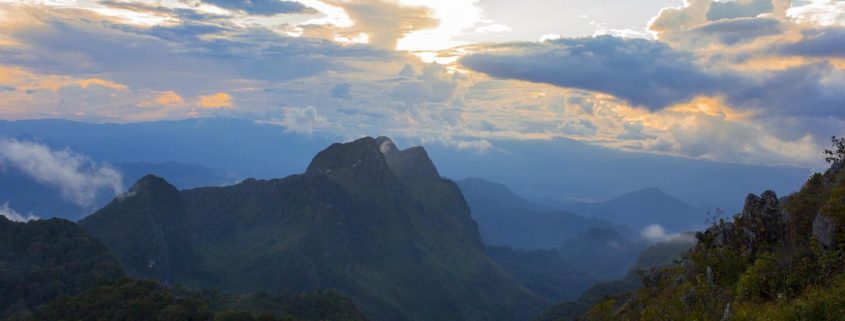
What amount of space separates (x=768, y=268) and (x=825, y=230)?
524 centimetres

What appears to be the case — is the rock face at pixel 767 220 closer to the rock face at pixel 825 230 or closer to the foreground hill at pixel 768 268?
the foreground hill at pixel 768 268

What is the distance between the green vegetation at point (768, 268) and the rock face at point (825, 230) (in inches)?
2.0

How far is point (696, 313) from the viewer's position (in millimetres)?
35906

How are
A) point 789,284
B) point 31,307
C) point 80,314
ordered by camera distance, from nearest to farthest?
1. point 789,284
2. point 80,314
3. point 31,307

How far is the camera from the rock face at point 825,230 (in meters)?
35.7

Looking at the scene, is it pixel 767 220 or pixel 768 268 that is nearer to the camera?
pixel 768 268

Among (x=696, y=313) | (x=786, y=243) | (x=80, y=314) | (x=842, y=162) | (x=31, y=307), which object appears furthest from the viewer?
(x=31, y=307)

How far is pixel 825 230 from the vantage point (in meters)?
36.3

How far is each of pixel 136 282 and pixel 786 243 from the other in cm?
16140

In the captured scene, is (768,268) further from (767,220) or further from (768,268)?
(767,220)

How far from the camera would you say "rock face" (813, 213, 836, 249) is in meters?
35.7

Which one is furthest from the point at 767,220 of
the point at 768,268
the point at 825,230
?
the point at 768,268

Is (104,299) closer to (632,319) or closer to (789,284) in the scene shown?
(632,319)

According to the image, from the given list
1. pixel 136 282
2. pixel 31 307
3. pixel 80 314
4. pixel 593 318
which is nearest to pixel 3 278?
pixel 31 307
